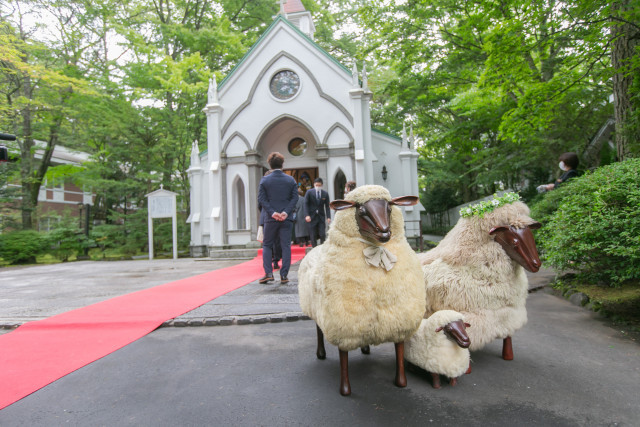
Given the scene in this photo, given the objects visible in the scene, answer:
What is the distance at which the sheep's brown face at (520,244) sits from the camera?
243 centimetres

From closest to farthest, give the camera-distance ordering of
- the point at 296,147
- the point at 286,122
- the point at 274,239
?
the point at 274,239, the point at 286,122, the point at 296,147

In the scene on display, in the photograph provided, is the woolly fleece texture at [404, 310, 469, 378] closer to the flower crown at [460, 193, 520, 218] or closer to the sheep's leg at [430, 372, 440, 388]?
the sheep's leg at [430, 372, 440, 388]

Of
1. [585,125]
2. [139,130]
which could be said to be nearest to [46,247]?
[139,130]

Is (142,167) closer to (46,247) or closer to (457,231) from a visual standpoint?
(46,247)

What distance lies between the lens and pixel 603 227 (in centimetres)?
350

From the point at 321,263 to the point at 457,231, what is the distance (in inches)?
47.1

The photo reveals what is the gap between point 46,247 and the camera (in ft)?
45.1

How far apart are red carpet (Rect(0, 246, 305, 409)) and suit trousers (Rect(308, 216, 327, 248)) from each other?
2.75 metres

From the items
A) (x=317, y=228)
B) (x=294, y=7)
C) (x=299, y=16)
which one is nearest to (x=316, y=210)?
(x=317, y=228)

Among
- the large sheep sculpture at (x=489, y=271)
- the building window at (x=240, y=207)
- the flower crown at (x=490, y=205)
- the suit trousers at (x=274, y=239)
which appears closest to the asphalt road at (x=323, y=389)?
the large sheep sculpture at (x=489, y=271)

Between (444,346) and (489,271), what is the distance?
683 mm

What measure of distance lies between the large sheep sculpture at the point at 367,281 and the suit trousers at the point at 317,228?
5.83m

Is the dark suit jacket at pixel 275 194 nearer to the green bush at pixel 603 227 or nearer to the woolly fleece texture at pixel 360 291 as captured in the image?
the woolly fleece texture at pixel 360 291

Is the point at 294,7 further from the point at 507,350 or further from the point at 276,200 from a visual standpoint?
the point at 507,350
